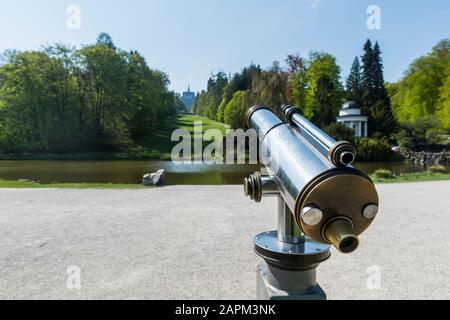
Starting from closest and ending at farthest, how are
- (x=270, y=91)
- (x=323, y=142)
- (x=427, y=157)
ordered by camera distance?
1. (x=323, y=142)
2. (x=270, y=91)
3. (x=427, y=157)

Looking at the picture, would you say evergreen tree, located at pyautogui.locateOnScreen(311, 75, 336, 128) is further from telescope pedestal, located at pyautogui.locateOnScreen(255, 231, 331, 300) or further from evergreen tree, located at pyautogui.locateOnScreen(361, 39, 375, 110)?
telescope pedestal, located at pyautogui.locateOnScreen(255, 231, 331, 300)

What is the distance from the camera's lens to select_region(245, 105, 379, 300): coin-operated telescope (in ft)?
4.89

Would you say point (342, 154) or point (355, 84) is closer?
point (342, 154)

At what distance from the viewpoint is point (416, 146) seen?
38656mm

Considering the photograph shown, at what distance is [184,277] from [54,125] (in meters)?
42.7

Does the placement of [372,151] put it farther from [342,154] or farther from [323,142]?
[342,154]

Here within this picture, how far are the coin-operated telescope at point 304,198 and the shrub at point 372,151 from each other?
35.2 metres

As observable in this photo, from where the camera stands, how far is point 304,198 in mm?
1502

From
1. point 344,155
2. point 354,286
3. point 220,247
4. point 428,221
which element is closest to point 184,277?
point 220,247

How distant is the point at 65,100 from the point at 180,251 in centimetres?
4300

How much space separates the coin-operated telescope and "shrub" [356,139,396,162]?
35.2m

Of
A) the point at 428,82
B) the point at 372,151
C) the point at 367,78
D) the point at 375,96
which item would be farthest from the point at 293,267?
the point at 367,78

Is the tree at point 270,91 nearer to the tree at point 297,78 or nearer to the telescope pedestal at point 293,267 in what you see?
the tree at point 297,78
